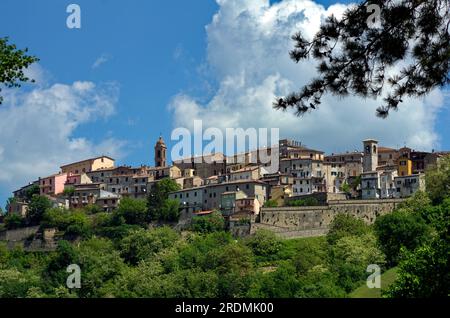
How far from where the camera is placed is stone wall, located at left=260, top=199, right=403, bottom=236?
82875 millimetres

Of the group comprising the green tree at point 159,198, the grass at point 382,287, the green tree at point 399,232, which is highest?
the green tree at point 159,198

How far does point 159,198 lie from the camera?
3607 inches

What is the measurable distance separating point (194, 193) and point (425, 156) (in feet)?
77.2

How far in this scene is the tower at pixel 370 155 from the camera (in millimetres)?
99062

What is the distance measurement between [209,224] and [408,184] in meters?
19.8

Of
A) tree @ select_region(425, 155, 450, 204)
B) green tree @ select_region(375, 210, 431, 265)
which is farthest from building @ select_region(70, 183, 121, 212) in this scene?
Answer: green tree @ select_region(375, 210, 431, 265)

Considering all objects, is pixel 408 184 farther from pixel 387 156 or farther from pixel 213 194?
pixel 213 194

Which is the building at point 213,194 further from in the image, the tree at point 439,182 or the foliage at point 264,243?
the tree at point 439,182

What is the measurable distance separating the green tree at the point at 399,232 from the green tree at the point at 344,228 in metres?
12.3

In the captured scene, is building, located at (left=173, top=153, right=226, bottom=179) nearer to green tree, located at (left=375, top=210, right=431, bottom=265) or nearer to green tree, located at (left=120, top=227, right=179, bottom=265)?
green tree, located at (left=120, top=227, right=179, bottom=265)

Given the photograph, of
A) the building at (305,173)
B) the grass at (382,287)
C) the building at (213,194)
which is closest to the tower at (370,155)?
the building at (305,173)

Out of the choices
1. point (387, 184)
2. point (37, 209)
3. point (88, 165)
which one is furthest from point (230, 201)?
point (88, 165)

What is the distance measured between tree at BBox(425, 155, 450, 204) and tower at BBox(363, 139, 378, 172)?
20891 mm

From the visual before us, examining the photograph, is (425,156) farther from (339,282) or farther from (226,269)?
(339,282)
